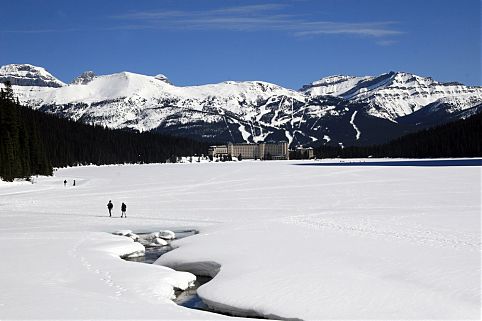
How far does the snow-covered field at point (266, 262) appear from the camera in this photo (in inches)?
636

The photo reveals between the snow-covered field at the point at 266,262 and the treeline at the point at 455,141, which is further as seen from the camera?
the treeline at the point at 455,141

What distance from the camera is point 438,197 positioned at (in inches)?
1853

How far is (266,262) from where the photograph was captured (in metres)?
22.2

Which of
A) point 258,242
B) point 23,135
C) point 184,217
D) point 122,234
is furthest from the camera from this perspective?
point 23,135

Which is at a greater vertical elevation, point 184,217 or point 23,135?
point 23,135

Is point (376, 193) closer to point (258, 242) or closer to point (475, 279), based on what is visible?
point (258, 242)

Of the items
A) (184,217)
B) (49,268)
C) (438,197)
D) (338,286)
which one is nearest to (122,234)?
(184,217)

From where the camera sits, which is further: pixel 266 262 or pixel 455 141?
pixel 455 141

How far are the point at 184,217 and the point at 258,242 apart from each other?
14.3 m

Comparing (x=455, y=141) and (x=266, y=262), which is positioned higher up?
(x=455, y=141)

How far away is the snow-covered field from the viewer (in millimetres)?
16156

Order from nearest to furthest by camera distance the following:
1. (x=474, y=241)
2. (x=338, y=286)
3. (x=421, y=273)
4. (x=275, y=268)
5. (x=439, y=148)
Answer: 1. (x=338, y=286)
2. (x=421, y=273)
3. (x=275, y=268)
4. (x=474, y=241)
5. (x=439, y=148)

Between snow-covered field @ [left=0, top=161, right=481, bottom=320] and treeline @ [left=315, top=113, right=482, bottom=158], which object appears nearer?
snow-covered field @ [left=0, top=161, right=481, bottom=320]

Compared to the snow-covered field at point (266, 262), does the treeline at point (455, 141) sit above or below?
above
